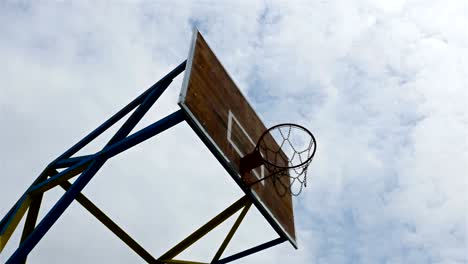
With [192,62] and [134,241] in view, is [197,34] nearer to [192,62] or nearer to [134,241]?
[192,62]

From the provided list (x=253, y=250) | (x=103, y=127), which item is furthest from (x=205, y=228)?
(x=103, y=127)

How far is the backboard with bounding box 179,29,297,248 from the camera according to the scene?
20.8ft

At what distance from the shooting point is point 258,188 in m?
7.39

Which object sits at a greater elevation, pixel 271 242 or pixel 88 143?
pixel 88 143

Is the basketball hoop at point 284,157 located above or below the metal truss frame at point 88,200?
below

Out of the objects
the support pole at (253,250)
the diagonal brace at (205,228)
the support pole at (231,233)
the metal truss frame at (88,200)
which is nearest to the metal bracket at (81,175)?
the metal truss frame at (88,200)

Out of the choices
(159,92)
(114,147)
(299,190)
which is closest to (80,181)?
(114,147)

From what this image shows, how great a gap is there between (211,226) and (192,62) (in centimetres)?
283

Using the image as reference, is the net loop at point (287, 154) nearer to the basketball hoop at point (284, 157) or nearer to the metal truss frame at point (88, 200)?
the basketball hoop at point (284, 157)

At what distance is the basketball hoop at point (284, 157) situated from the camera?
7.19m

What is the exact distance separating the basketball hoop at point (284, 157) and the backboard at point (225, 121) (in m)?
0.14

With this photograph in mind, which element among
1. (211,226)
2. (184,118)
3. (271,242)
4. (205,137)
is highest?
(184,118)

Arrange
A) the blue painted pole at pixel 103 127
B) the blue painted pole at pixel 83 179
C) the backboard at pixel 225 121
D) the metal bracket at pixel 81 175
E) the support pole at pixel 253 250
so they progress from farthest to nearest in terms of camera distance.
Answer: the blue painted pole at pixel 103 127 → the support pole at pixel 253 250 → the backboard at pixel 225 121 → the metal bracket at pixel 81 175 → the blue painted pole at pixel 83 179

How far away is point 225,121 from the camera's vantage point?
702cm
